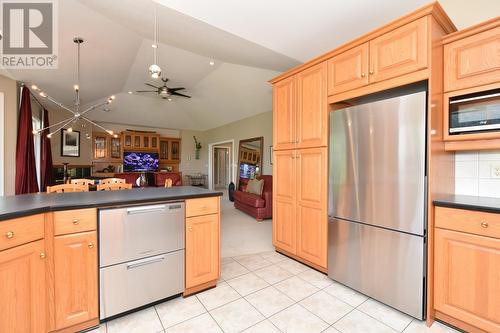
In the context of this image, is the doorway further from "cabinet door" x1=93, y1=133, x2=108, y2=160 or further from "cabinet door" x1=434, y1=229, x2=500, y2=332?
"cabinet door" x1=434, y1=229, x2=500, y2=332

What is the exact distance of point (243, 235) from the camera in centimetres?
377

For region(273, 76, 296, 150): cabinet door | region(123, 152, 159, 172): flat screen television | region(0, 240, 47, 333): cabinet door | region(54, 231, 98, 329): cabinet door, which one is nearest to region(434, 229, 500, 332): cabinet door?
region(273, 76, 296, 150): cabinet door

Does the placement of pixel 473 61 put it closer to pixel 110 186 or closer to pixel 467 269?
pixel 467 269

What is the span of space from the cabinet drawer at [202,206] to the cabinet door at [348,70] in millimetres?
1635

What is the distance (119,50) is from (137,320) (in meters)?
4.09

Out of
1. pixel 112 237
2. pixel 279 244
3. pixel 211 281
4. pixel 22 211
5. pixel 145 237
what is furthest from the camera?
pixel 279 244

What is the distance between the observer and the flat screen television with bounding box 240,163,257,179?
6.82 m

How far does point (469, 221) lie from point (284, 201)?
1701 mm

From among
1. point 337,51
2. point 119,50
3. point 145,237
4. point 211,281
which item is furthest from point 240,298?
point 119,50

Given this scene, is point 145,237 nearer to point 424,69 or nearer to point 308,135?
point 308,135

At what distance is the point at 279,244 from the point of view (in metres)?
2.91

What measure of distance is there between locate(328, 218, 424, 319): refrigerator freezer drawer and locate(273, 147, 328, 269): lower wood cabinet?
0.18 meters

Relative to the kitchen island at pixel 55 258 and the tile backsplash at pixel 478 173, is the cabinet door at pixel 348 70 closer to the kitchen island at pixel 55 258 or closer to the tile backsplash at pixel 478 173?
the tile backsplash at pixel 478 173

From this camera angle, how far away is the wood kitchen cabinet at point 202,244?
1.97m
